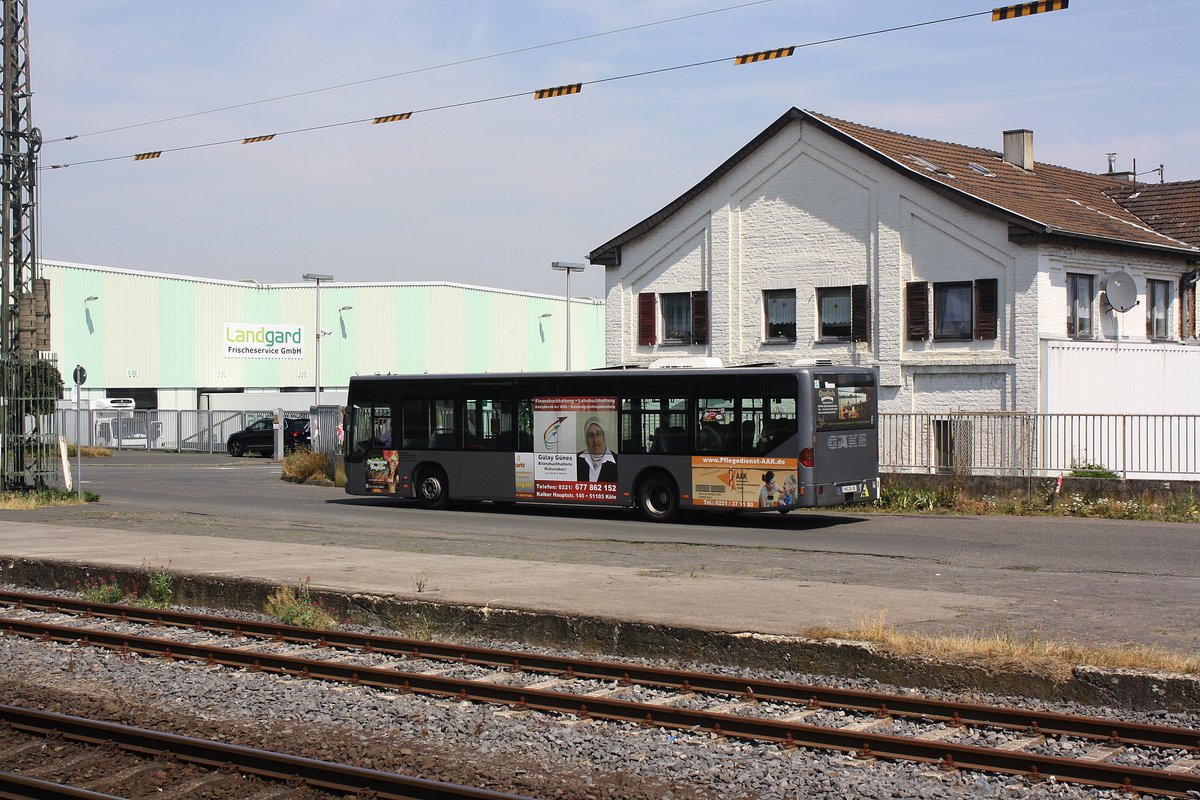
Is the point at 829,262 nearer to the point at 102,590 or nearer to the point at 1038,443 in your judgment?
the point at 1038,443

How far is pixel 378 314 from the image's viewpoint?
79250 millimetres

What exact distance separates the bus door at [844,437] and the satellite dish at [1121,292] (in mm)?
9479

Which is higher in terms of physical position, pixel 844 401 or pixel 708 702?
pixel 844 401

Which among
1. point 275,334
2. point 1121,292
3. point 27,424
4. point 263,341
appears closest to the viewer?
point 27,424

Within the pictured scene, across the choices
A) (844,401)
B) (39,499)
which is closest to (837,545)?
(844,401)

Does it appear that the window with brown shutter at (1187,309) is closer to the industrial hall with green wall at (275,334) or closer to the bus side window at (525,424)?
the bus side window at (525,424)

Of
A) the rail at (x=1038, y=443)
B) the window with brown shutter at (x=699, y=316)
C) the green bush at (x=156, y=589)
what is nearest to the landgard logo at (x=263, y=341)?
the window with brown shutter at (x=699, y=316)

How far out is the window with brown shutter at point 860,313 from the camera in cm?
3059

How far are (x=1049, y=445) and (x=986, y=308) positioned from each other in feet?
14.8

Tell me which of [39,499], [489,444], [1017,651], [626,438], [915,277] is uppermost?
[915,277]

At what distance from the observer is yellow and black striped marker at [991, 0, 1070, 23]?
13.5 m

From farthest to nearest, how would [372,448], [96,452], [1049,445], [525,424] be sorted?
1. [96,452]
2. [372,448]
3. [1049,445]
4. [525,424]

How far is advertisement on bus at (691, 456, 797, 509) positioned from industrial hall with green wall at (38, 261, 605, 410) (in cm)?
4638

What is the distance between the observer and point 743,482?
21734 millimetres
